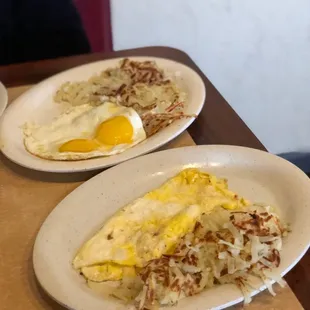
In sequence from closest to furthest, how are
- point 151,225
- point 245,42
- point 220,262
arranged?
point 220,262 → point 151,225 → point 245,42

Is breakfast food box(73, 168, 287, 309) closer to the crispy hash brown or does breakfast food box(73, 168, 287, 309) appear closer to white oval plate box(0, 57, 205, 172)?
the crispy hash brown

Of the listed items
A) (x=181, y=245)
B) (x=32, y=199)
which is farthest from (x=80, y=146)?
(x=181, y=245)

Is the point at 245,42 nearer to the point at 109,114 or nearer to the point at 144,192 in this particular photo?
the point at 109,114

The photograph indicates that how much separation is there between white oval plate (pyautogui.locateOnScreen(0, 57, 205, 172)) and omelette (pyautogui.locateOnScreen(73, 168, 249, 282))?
155mm

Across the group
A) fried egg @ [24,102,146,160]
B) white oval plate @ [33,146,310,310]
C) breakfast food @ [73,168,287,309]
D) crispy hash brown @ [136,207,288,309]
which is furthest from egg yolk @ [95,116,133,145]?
crispy hash brown @ [136,207,288,309]

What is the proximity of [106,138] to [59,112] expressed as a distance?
263mm

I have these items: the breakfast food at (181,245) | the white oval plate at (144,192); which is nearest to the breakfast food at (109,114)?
the white oval plate at (144,192)

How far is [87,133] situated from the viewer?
1.38m

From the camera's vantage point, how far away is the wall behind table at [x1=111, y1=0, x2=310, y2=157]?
207 cm

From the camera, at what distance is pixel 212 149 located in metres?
1.22

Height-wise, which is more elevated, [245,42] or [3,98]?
[3,98]

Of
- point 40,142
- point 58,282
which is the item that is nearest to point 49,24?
point 40,142

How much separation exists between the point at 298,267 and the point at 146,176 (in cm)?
37

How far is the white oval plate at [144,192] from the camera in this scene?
35.4 inches
